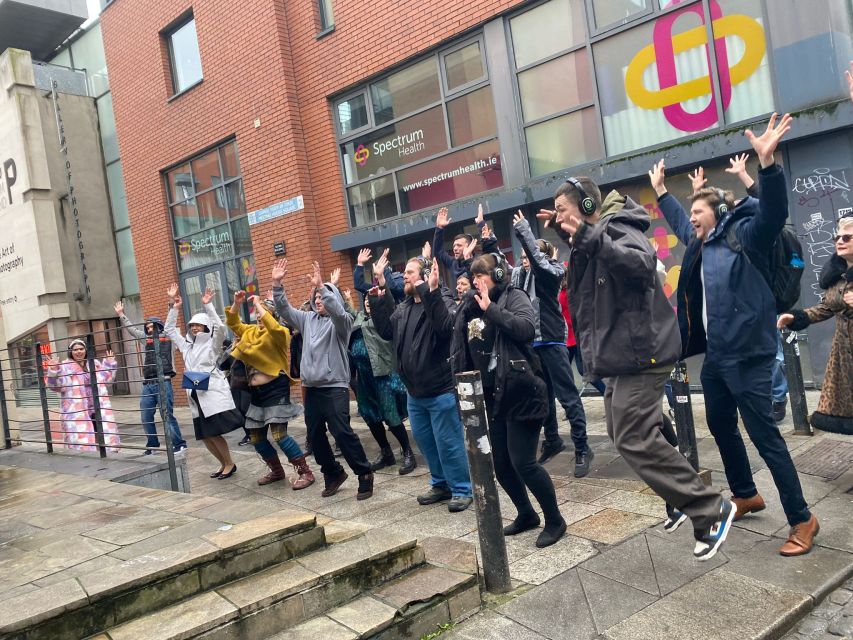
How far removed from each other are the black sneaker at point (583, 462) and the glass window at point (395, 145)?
564 centimetres

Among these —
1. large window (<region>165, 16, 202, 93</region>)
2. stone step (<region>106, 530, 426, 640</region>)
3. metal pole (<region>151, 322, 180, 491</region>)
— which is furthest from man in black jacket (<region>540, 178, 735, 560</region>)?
large window (<region>165, 16, 202, 93</region>)

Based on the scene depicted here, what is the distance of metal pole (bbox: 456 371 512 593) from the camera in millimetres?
3613

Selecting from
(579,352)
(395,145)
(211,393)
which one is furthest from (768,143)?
(395,145)

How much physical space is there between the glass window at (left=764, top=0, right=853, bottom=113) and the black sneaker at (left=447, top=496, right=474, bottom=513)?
16.9 ft

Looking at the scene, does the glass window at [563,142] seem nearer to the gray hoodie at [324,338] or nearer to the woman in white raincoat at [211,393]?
the gray hoodie at [324,338]

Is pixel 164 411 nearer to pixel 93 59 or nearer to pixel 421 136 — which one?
pixel 421 136

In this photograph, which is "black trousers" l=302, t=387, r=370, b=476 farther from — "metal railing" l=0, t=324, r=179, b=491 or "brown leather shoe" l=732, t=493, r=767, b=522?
"brown leather shoe" l=732, t=493, r=767, b=522

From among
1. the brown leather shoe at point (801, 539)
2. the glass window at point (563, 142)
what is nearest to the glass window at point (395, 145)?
the glass window at point (563, 142)

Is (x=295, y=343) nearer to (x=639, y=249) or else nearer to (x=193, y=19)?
(x=639, y=249)

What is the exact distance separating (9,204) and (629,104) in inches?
644

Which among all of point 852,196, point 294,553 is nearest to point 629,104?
point 852,196

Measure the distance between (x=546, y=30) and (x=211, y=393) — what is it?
19.4 feet

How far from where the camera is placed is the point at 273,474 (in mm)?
6848

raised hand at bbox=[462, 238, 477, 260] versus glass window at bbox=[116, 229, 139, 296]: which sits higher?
glass window at bbox=[116, 229, 139, 296]
